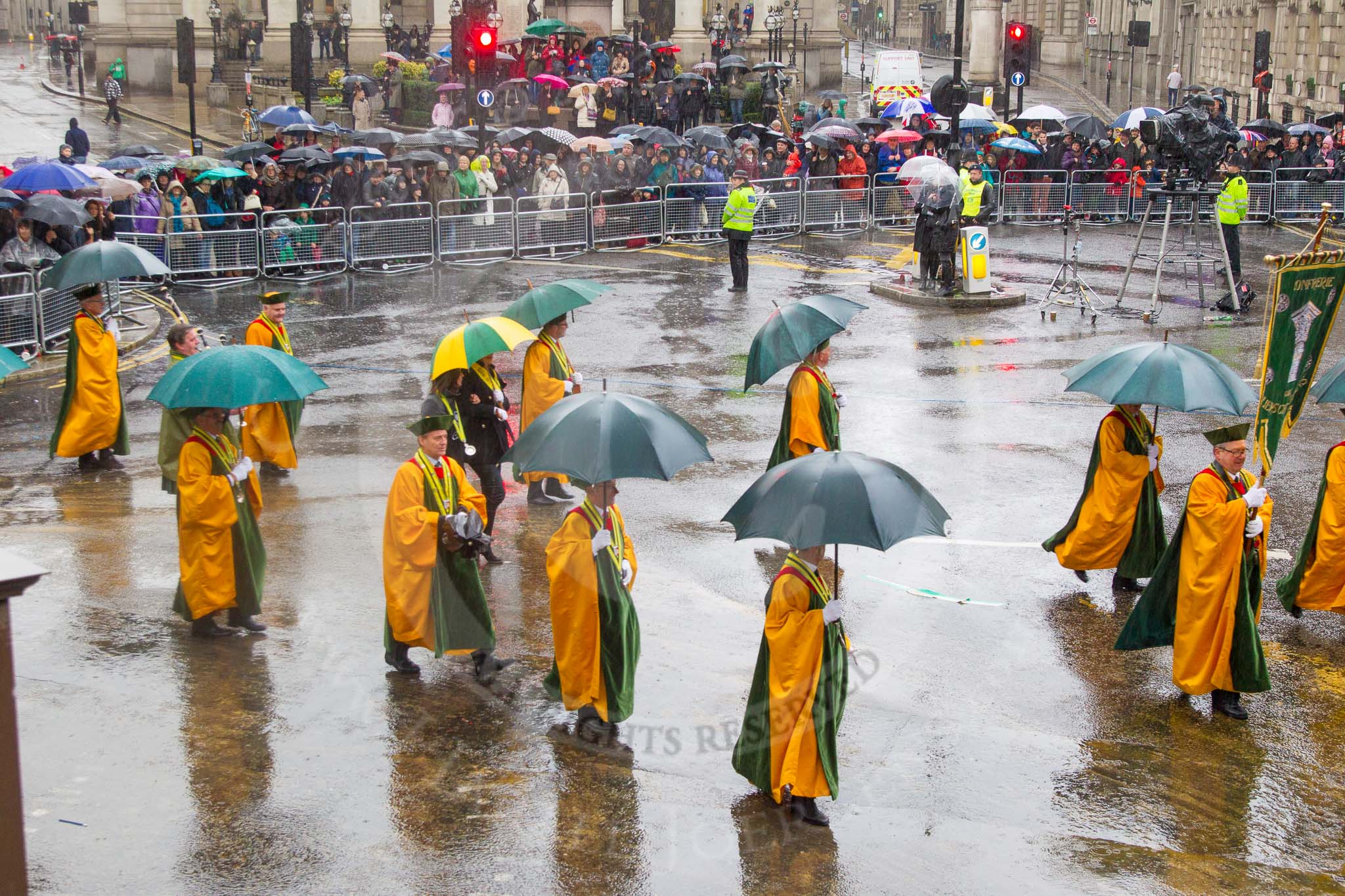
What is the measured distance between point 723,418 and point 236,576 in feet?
22.7

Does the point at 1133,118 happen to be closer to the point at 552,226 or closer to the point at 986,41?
the point at 552,226

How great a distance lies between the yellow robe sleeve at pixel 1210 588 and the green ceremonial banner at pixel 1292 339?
2.73 ft

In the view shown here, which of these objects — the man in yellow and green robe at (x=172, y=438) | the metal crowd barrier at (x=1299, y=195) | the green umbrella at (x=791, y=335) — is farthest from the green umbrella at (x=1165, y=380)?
the metal crowd barrier at (x=1299, y=195)

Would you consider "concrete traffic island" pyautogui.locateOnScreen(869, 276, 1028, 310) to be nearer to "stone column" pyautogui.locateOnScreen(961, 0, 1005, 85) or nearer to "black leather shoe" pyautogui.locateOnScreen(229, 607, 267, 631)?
"black leather shoe" pyautogui.locateOnScreen(229, 607, 267, 631)

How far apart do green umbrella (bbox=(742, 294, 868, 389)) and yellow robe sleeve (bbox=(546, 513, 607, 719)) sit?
3.53 meters

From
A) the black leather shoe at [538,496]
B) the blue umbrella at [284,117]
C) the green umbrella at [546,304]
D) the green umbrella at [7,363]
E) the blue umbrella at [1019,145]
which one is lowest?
the black leather shoe at [538,496]

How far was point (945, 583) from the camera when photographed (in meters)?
11.2

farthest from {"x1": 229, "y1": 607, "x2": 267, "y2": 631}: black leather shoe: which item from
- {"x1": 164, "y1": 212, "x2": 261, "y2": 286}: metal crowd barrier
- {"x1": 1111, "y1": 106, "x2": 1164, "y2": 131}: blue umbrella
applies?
{"x1": 1111, "y1": 106, "x2": 1164, "y2": 131}: blue umbrella

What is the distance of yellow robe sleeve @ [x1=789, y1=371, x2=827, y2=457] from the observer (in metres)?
11.5

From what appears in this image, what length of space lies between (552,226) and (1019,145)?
9609 mm

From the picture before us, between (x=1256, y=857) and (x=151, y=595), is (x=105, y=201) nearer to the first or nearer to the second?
(x=151, y=595)

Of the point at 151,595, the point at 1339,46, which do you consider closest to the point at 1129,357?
the point at 151,595

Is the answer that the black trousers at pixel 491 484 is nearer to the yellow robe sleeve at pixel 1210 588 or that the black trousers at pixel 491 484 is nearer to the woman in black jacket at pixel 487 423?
the woman in black jacket at pixel 487 423

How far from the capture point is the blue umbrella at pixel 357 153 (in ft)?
83.2
